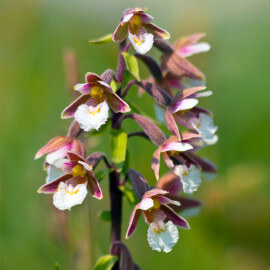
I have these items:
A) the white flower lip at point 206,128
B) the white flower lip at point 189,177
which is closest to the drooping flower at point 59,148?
the white flower lip at point 189,177

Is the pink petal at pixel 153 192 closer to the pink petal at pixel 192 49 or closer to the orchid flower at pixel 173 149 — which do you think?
the orchid flower at pixel 173 149

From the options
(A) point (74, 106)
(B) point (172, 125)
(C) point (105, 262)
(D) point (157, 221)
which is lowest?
(C) point (105, 262)

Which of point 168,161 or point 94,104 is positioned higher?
point 94,104

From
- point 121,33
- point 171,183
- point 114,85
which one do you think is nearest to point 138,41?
point 121,33

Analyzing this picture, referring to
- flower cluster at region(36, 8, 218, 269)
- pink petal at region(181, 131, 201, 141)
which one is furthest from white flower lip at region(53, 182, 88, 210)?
pink petal at region(181, 131, 201, 141)

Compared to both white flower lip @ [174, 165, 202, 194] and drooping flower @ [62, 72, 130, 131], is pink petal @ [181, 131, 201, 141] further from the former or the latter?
drooping flower @ [62, 72, 130, 131]

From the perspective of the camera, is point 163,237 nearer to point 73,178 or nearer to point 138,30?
point 73,178

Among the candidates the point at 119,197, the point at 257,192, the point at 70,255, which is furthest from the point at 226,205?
the point at 119,197
